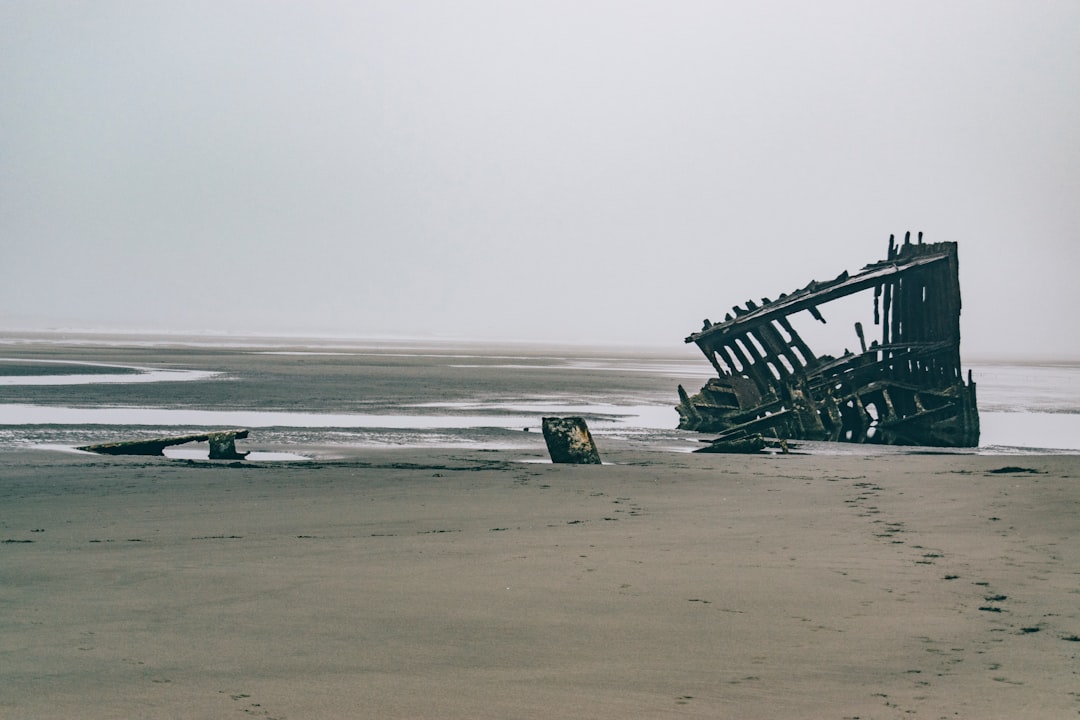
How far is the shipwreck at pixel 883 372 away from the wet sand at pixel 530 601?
8468mm

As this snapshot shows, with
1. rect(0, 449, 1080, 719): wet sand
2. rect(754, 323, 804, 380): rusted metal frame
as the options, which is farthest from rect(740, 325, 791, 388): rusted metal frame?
rect(0, 449, 1080, 719): wet sand

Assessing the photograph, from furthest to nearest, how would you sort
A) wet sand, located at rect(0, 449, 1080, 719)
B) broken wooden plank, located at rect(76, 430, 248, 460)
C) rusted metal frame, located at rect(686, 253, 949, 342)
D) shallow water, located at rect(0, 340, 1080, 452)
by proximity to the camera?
rusted metal frame, located at rect(686, 253, 949, 342) < shallow water, located at rect(0, 340, 1080, 452) < broken wooden plank, located at rect(76, 430, 248, 460) < wet sand, located at rect(0, 449, 1080, 719)

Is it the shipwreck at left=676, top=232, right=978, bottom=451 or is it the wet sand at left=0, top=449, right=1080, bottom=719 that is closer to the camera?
the wet sand at left=0, top=449, right=1080, bottom=719

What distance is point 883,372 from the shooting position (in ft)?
66.2

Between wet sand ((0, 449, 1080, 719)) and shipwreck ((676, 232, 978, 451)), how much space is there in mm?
8468

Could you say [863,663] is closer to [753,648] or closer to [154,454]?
[753,648]

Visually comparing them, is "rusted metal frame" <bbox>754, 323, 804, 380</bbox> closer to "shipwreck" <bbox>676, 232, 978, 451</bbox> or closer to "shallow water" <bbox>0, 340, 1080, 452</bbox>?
"shipwreck" <bbox>676, 232, 978, 451</bbox>

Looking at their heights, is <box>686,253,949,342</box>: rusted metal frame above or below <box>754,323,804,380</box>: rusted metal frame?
above

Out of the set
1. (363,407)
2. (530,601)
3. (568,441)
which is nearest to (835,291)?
(568,441)

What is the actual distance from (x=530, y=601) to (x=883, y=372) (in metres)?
15.3

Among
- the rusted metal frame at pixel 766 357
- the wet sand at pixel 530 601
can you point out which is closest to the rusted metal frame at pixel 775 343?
the rusted metal frame at pixel 766 357

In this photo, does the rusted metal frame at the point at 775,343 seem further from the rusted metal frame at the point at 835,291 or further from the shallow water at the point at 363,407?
the shallow water at the point at 363,407

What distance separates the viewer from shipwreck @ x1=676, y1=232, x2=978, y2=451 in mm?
19516

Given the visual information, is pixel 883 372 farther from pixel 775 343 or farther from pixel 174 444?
pixel 174 444
